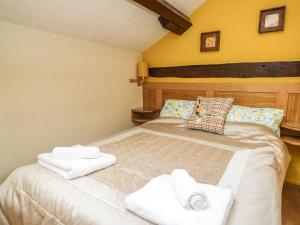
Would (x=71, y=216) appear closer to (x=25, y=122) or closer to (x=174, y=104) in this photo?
(x=25, y=122)

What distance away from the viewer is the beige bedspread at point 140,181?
843 millimetres

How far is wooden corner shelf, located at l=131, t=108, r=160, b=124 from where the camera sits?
3013 mm

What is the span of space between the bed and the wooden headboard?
1.55 feet

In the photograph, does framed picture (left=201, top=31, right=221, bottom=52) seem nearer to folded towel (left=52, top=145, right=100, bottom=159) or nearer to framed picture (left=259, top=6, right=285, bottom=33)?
framed picture (left=259, top=6, right=285, bottom=33)

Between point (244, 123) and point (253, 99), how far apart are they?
462mm

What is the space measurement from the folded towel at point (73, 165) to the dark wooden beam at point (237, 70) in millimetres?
1874

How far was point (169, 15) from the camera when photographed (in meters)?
2.18

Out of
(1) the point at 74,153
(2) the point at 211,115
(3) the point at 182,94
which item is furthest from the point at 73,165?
(3) the point at 182,94

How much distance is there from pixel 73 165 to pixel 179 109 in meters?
1.70

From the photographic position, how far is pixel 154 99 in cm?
318

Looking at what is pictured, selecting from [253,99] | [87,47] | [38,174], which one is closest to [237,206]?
[38,174]

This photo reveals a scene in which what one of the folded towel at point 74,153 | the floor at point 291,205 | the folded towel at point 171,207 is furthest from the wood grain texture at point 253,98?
the folded towel at point 74,153

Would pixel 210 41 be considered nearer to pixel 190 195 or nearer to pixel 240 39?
pixel 240 39

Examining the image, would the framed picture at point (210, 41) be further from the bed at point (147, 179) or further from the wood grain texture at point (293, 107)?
the bed at point (147, 179)
